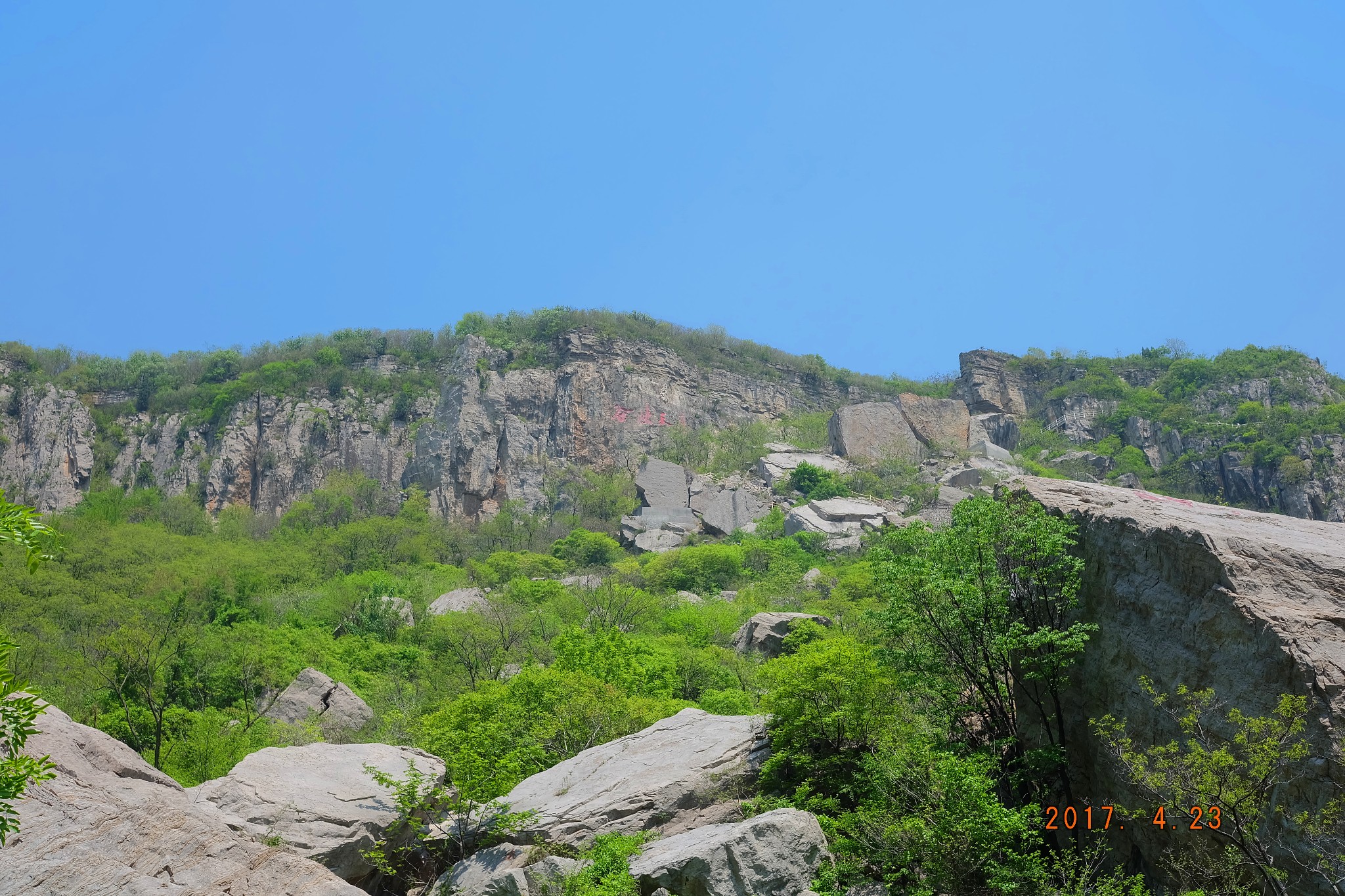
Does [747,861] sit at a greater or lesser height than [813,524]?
lesser

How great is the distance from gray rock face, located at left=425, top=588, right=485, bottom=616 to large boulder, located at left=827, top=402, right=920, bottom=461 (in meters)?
35.4

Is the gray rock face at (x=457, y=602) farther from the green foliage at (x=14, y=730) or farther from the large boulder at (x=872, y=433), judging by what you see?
the large boulder at (x=872, y=433)

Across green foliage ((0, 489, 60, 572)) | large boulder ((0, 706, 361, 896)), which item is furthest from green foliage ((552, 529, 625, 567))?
green foliage ((0, 489, 60, 572))

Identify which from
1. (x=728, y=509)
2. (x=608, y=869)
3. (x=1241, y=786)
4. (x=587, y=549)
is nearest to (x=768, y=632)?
(x=608, y=869)

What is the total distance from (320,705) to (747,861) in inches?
788

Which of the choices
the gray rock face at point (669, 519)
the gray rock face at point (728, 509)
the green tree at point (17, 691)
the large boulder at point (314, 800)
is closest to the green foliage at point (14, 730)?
the green tree at point (17, 691)

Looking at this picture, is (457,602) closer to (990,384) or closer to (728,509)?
(728,509)

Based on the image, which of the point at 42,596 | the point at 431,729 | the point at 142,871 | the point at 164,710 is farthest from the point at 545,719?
the point at 42,596

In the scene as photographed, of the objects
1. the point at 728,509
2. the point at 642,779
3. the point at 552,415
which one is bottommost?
the point at 642,779

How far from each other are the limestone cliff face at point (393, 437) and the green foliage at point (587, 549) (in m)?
10.3

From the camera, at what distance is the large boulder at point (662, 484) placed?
64625 mm

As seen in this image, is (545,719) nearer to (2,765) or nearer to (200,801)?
(200,801)

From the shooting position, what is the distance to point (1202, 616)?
12625 millimetres

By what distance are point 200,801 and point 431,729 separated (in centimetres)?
483
